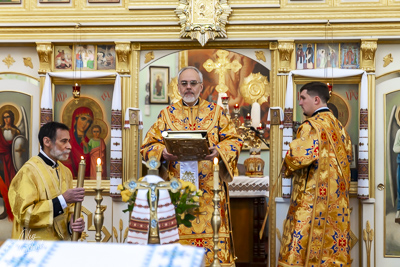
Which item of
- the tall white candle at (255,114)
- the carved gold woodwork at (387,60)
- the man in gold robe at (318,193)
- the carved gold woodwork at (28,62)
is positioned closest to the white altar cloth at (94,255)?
the man in gold robe at (318,193)

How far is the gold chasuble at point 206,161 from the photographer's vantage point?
5410mm

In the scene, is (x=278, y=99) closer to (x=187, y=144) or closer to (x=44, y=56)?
(x=187, y=144)

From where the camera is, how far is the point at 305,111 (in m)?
6.09

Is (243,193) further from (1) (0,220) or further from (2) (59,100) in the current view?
(1) (0,220)

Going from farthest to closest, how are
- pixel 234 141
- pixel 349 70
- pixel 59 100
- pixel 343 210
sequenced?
pixel 59 100 → pixel 349 70 → pixel 343 210 → pixel 234 141

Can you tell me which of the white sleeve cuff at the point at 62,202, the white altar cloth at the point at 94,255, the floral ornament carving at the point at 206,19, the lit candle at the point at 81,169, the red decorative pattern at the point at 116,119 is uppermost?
the floral ornament carving at the point at 206,19

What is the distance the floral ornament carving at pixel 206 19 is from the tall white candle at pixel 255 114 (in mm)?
2786

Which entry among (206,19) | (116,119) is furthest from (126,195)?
(206,19)

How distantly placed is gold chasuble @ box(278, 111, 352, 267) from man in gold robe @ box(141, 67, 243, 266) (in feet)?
2.23

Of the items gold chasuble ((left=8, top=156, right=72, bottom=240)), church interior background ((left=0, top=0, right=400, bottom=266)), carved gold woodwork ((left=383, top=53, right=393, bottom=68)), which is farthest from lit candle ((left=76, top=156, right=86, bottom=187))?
carved gold woodwork ((left=383, top=53, right=393, bottom=68))

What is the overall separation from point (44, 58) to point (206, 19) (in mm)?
2223

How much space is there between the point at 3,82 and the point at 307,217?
4.57 meters

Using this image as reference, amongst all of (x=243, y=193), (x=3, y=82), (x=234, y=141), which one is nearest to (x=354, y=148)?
(x=243, y=193)

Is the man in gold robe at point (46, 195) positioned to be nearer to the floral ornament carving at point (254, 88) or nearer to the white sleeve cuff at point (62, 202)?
the white sleeve cuff at point (62, 202)
